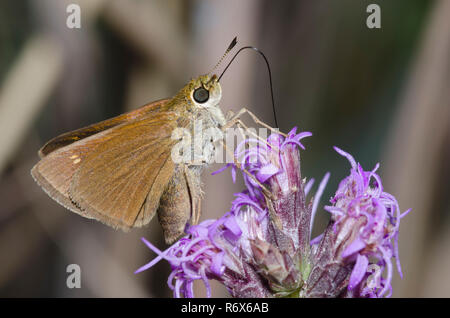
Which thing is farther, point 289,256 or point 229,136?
point 229,136

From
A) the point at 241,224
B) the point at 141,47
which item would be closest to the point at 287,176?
the point at 241,224

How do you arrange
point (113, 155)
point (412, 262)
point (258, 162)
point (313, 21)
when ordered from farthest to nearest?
1. point (313, 21)
2. point (412, 262)
3. point (113, 155)
4. point (258, 162)

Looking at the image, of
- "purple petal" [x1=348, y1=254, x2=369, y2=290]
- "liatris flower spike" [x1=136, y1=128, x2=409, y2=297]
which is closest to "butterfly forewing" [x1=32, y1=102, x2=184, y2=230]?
"liatris flower spike" [x1=136, y1=128, x2=409, y2=297]

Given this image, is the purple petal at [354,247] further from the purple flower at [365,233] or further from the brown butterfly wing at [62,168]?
the brown butterfly wing at [62,168]

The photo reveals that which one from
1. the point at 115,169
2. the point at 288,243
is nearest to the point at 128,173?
the point at 115,169

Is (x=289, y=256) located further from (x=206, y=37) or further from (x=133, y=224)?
(x=206, y=37)

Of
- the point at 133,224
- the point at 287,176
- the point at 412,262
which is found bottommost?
the point at 412,262

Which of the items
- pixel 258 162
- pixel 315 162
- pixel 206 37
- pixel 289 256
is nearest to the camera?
pixel 289 256

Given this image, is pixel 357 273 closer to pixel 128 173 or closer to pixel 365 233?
pixel 365 233
